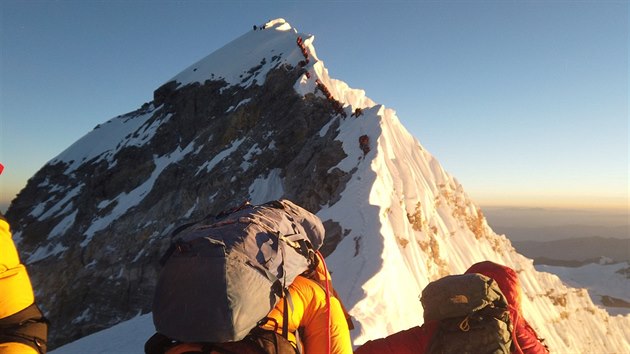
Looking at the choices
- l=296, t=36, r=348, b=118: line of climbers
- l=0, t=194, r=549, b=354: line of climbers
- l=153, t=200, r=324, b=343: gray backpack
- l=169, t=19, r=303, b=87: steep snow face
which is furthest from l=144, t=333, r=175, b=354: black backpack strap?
l=169, t=19, r=303, b=87: steep snow face

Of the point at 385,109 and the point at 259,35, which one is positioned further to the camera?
the point at 259,35

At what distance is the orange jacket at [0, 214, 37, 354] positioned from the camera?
2.41 m

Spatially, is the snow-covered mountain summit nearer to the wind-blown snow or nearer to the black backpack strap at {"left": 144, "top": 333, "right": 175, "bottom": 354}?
the wind-blown snow

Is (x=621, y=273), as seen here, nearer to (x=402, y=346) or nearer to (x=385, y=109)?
(x=385, y=109)

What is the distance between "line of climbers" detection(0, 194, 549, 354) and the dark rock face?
12861mm

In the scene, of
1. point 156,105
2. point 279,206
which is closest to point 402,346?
point 279,206

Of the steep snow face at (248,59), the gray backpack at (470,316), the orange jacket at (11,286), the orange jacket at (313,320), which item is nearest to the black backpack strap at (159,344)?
the orange jacket at (313,320)

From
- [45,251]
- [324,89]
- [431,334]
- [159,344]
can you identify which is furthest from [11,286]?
[45,251]

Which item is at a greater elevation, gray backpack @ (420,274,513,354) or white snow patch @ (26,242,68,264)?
white snow patch @ (26,242,68,264)

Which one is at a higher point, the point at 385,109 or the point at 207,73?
the point at 207,73

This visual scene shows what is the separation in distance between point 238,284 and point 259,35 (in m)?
59.6

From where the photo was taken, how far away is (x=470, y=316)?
2461 mm

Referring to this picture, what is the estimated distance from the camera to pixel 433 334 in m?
2.63

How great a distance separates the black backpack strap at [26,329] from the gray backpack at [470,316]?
8.71ft
